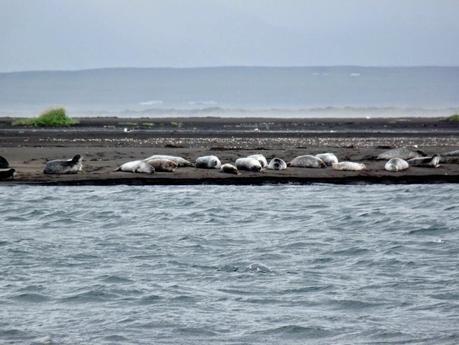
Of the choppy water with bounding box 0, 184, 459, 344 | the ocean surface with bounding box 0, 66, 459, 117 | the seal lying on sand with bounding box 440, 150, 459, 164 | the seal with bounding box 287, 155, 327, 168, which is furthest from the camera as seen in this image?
the ocean surface with bounding box 0, 66, 459, 117

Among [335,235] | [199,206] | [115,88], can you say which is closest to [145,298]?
[335,235]

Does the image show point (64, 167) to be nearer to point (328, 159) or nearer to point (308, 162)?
point (308, 162)

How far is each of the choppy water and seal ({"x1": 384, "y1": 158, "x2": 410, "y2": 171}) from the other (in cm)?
98

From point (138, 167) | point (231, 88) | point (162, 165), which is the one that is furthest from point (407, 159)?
point (231, 88)

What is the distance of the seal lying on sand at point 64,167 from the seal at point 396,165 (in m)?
5.05

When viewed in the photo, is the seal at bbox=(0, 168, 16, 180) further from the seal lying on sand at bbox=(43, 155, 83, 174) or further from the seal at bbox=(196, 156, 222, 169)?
the seal at bbox=(196, 156, 222, 169)

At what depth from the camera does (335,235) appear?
1566 cm

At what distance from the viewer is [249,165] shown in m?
20.2

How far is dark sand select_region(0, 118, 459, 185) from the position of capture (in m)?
19.7

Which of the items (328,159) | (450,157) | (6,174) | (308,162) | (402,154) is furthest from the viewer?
(450,157)

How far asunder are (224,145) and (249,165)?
19.3 ft

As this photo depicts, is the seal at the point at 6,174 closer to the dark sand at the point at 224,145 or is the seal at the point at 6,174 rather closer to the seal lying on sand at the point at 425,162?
the dark sand at the point at 224,145

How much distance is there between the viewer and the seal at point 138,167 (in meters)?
20.0

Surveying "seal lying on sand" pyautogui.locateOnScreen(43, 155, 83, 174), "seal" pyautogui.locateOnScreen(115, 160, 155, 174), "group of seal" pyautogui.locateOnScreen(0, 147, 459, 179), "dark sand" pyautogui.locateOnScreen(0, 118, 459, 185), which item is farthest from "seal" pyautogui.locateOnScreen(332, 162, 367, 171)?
"seal lying on sand" pyautogui.locateOnScreen(43, 155, 83, 174)
